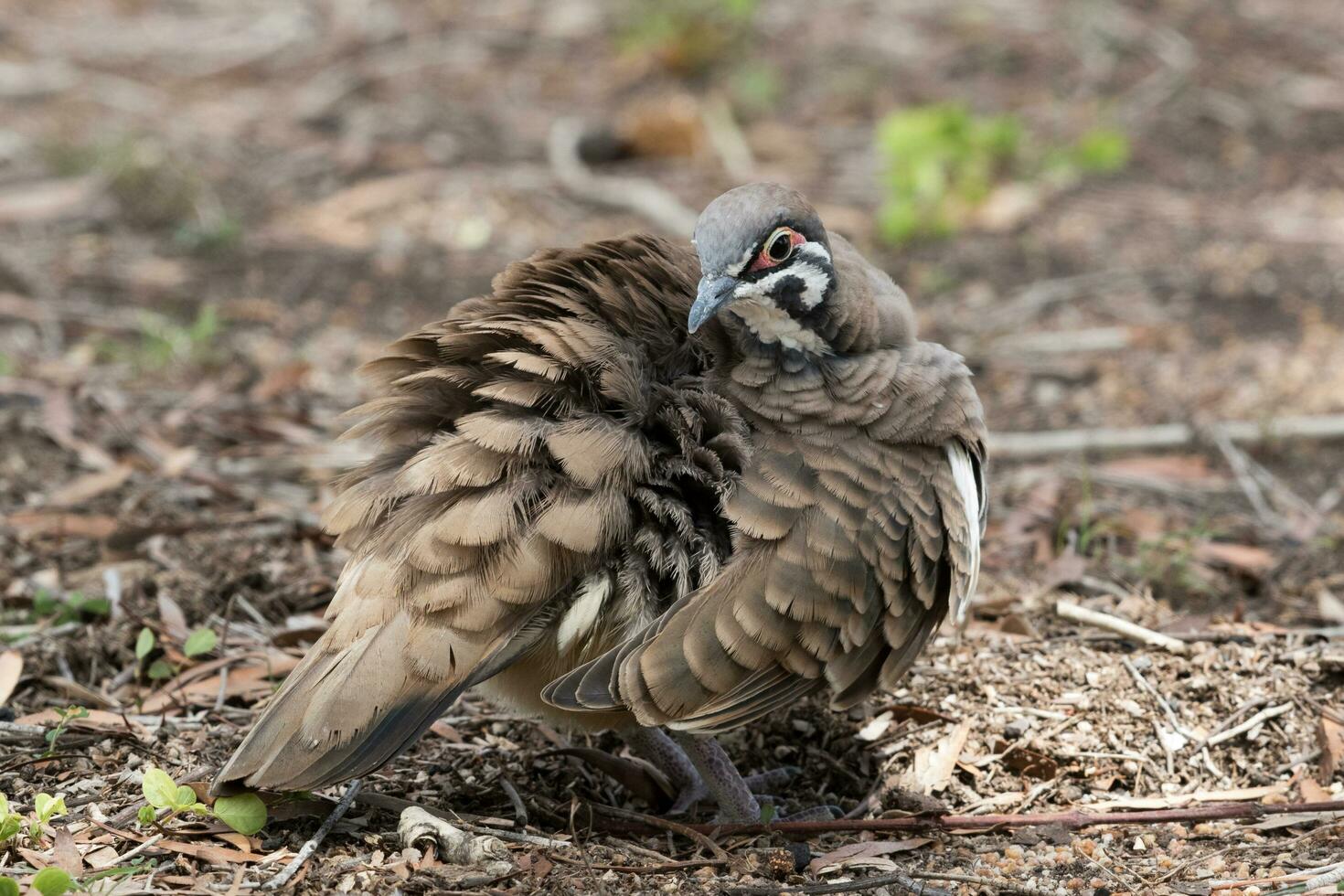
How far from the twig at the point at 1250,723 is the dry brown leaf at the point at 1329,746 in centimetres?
10

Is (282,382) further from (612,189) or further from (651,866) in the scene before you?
(651,866)

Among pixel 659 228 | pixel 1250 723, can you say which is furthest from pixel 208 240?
pixel 1250 723

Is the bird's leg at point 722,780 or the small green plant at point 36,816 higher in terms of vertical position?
the small green plant at point 36,816

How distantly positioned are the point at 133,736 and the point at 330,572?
1.12 metres

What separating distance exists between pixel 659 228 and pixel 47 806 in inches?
204

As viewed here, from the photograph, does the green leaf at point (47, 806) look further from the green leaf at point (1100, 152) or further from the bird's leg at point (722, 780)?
the green leaf at point (1100, 152)

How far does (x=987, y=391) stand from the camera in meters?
6.31

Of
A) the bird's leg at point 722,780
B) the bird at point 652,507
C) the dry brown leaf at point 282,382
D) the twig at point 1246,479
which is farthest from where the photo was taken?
the dry brown leaf at point 282,382

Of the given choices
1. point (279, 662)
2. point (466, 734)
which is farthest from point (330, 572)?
point (466, 734)

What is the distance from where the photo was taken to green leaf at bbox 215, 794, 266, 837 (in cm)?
312

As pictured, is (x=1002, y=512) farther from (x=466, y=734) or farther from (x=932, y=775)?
(x=466, y=734)

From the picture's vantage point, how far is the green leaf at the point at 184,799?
3051 millimetres

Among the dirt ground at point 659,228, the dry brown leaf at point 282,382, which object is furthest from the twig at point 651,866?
the dry brown leaf at point 282,382

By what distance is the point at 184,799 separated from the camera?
3057 millimetres
